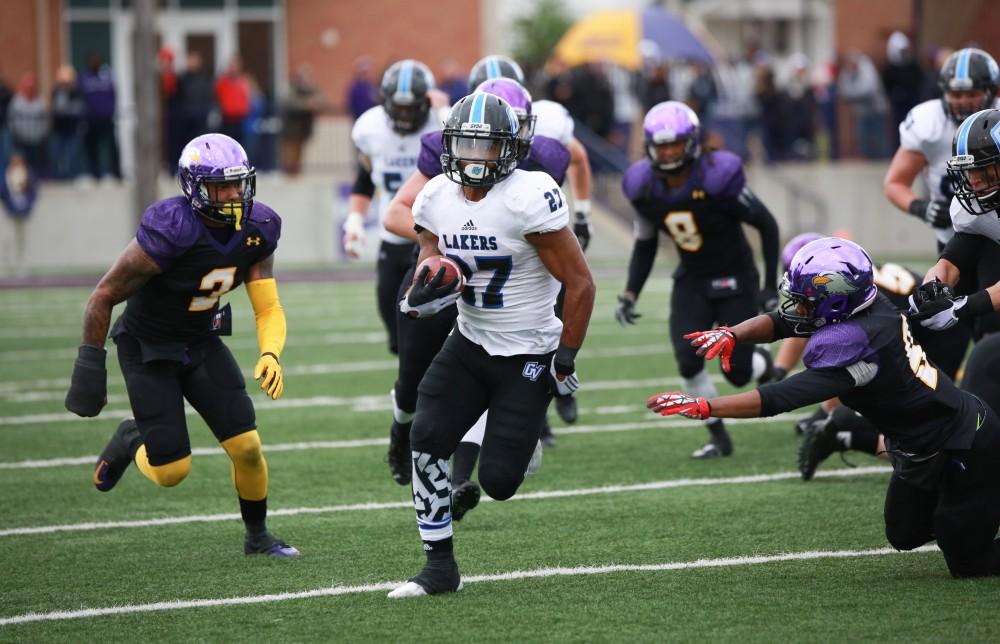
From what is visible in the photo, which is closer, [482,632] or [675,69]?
[482,632]

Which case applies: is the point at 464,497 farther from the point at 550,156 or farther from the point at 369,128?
the point at 369,128

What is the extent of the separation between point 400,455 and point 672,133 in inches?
84.8

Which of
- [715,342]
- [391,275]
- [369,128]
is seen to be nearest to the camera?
[715,342]

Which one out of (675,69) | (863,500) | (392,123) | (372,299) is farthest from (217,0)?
(863,500)

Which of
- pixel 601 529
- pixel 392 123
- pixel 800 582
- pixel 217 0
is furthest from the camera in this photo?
pixel 217 0

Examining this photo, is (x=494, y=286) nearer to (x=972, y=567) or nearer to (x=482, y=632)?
(x=482, y=632)

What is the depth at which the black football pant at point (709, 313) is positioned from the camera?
25.7 feet

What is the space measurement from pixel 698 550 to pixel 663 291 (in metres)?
10.9

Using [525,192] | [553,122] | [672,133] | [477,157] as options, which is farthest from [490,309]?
[553,122]

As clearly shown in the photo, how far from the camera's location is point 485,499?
689 cm

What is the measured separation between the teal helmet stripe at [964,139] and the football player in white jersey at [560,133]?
231 cm

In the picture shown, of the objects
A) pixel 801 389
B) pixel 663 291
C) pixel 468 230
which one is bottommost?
pixel 663 291

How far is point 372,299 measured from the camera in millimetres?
15891

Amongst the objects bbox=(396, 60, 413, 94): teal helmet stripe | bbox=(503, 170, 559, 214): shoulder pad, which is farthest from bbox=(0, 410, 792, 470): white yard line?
bbox=(503, 170, 559, 214): shoulder pad
